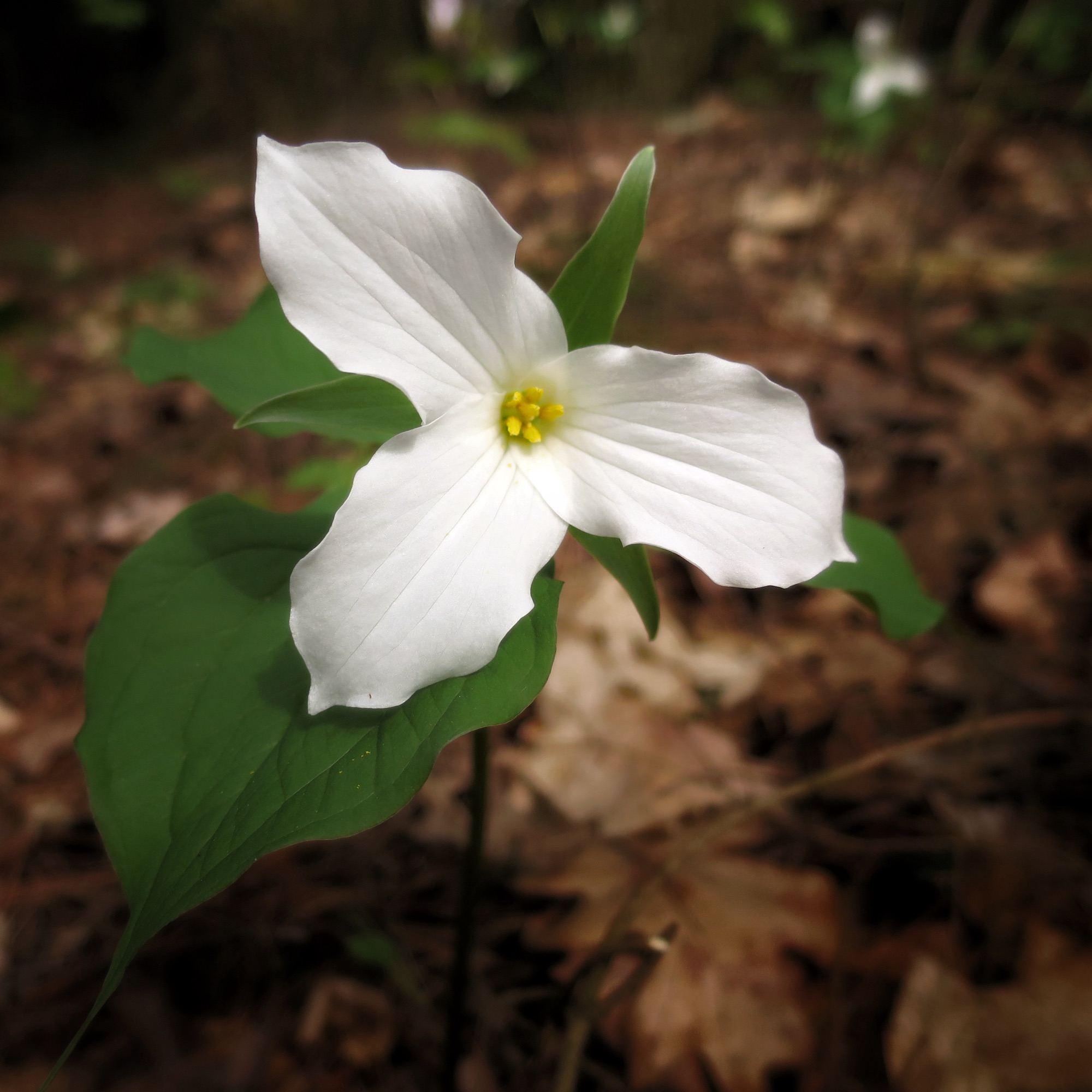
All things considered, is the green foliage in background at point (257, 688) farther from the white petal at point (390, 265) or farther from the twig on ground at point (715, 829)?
the twig on ground at point (715, 829)

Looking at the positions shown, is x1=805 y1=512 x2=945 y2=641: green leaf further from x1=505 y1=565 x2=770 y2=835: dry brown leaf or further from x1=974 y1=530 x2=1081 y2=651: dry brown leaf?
x1=974 y1=530 x2=1081 y2=651: dry brown leaf

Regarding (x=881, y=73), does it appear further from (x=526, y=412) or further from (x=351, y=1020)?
(x=351, y=1020)

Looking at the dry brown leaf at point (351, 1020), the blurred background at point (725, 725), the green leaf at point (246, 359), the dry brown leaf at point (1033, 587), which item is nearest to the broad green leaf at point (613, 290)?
the green leaf at point (246, 359)

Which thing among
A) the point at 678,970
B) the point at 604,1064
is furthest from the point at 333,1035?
the point at 678,970

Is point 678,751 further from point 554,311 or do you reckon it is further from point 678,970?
point 554,311

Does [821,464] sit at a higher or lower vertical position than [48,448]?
higher

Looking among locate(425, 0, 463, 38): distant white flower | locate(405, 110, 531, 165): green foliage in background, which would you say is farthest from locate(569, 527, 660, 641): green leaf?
locate(425, 0, 463, 38): distant white flower

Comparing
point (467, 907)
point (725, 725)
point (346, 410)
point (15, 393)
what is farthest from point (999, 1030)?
point (15, 393)
